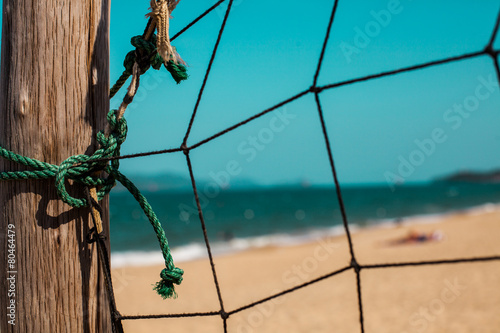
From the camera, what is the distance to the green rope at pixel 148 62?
1309 mm

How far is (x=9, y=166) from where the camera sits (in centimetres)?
123

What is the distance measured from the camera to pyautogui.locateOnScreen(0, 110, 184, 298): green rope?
1.19 meters

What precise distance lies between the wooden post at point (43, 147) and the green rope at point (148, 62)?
0.13 metres

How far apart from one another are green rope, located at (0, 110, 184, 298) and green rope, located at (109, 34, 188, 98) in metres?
0.17

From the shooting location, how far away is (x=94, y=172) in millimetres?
1283

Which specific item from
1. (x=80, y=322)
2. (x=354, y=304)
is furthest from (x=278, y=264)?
(x=80, y=322)

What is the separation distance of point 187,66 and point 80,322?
0.84 m

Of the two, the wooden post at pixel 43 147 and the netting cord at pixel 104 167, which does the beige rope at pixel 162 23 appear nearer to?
the netting cord at pixel 104 167

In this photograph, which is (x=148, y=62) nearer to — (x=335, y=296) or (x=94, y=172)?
(x=94, y=172)

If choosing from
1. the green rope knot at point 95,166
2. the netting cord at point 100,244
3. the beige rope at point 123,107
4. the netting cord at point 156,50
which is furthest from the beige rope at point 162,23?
the netting cord at point 100,244

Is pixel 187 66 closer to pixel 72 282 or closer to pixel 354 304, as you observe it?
pixel 72 282

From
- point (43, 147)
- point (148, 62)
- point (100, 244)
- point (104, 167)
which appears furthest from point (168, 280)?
point (148, 62)

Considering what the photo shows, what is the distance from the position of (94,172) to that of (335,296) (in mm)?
6384

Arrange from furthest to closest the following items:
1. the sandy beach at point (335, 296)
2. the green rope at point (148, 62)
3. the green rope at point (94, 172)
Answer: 1. the sandy beach at point (335, 296)
2. the green rope at point (148, 62)
3. the green rope at point (94, 172)
